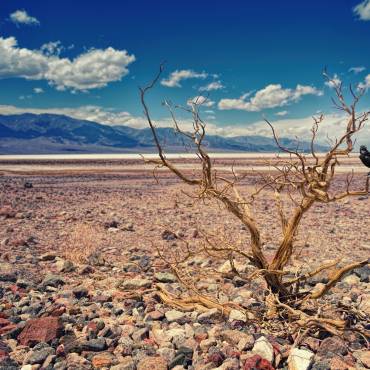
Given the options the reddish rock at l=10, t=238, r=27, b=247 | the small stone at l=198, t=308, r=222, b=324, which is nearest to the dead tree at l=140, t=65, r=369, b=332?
the small stone at l=198, t=308, r=222, b=324

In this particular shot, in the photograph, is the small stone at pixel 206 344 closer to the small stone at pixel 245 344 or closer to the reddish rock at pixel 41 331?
the small stone at pixel 245 344

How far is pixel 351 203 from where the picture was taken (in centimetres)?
1519

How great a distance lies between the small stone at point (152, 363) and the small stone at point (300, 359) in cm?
109

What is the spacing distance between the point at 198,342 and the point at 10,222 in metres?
8.33

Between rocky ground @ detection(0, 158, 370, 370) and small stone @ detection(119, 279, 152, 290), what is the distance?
0.05ft

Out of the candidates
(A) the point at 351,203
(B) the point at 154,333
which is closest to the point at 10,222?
(B) the point at 154,333

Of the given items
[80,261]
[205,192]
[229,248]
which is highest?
[205,192]

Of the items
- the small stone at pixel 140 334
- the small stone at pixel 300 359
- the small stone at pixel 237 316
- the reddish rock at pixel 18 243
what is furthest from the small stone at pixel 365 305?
the reddish rock at pixel 18 243

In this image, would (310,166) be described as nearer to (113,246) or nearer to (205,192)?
(205,192)

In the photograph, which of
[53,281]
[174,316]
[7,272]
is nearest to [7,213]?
[7,272]

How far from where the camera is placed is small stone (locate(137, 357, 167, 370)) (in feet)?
12.5

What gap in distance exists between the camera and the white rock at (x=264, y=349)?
3.93 metres

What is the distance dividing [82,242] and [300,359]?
6357 mm

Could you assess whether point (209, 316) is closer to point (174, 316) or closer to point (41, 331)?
point (174, 316)
